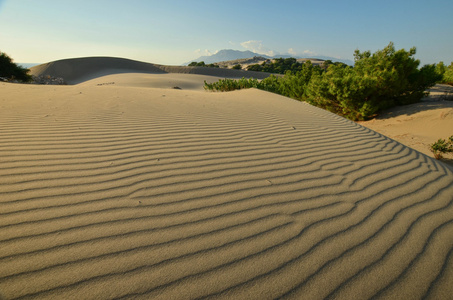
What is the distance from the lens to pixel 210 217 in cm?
174

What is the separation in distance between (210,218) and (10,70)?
22592 millimetres

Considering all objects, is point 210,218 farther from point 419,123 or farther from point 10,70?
point 10,70

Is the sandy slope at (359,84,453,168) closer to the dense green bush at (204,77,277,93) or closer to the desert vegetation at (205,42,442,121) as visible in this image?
the desert vegetation at (205,42,442,121)

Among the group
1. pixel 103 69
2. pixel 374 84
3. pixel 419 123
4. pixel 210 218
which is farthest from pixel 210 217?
pixel 103 69

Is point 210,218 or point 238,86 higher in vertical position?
point 238,86

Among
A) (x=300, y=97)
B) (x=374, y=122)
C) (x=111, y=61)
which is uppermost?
(x=111, y=61)

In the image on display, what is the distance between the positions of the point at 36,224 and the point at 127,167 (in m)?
0.93

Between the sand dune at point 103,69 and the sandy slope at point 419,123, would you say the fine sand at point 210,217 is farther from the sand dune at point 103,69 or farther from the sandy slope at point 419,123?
the sand dune at point 103,69

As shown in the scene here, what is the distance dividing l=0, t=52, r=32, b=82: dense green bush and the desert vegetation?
68.1 ft

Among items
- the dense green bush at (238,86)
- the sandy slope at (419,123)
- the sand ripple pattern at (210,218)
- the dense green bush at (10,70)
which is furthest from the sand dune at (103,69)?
the sand ripple pattern at (210,218)

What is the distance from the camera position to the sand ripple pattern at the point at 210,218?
4.16 ft

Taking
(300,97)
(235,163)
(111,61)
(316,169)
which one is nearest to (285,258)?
(235,163)

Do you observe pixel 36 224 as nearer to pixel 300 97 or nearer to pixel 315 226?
pixel 315 226

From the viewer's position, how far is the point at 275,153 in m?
3.02
